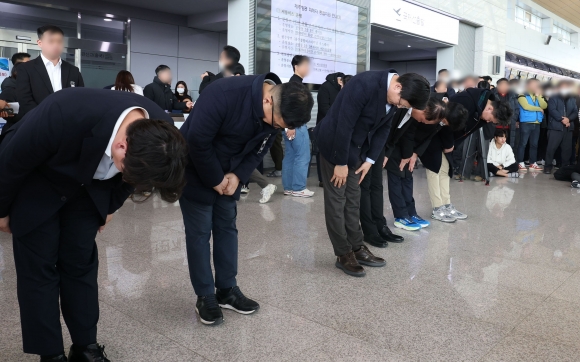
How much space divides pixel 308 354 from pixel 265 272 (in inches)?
44.1

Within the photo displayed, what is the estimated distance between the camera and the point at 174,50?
10992 millimetres

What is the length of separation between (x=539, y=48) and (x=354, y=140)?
18.2 meters

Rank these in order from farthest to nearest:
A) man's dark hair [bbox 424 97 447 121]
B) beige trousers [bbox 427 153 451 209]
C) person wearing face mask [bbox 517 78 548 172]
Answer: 1. person wearing face mask [bbox 517 78 548 172]
2. beige trousers [bbox 427 153 451 209]
3. man's dark hair [bbox 424 97 447 121]

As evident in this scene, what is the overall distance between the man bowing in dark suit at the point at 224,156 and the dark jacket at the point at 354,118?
0.73 metres

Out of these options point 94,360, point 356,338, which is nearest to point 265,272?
point 356,338

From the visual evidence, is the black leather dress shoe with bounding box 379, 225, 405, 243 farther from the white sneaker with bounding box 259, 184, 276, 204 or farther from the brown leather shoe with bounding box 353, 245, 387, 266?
the white sneaker with bounding box 259, 184, 276, 204

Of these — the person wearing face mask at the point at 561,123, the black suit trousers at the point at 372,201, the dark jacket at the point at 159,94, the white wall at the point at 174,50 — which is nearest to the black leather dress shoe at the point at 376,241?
the black suit trousers at the point at 372,201

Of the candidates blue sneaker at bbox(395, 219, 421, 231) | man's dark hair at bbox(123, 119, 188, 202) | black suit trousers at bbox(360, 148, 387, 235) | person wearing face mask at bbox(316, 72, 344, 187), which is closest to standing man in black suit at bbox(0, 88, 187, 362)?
man's dark hair at bbox(123, 119, 188, 202)

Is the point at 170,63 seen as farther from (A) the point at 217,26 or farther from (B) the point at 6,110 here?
(B) the point at 6,110

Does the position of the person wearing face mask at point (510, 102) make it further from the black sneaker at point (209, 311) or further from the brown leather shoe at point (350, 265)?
the black sneaker at point (209, 311)

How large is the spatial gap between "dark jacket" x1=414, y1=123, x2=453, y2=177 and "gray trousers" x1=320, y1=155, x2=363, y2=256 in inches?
51.2

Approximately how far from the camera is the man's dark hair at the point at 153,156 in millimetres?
1469

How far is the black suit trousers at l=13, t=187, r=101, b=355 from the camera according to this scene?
177 centimetres

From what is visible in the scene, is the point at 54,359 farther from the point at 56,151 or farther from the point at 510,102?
the point at 510,102
